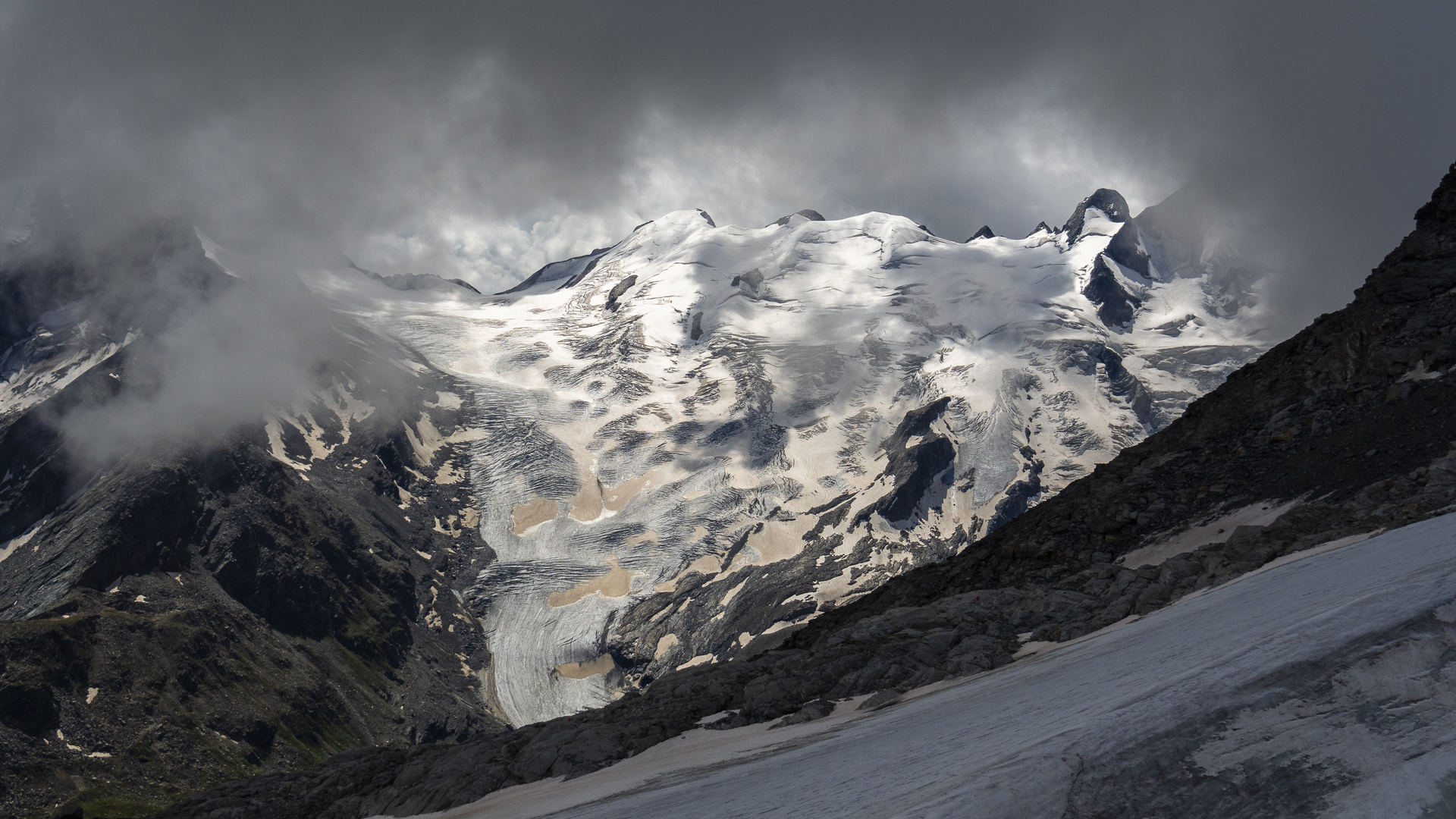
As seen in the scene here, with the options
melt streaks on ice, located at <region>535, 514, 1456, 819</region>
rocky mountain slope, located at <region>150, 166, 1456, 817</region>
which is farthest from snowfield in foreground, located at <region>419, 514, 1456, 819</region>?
rocky mountain slope, located at <region>150, 166, 1456, 817</region>

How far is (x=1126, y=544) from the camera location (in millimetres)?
44500

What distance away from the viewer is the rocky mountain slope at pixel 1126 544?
99.6 ft

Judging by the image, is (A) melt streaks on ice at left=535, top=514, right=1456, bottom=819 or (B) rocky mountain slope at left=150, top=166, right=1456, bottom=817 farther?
(B) rocky mountain slope at left=150, top=166, right=1456, bottom=817

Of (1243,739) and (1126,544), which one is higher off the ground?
(1243,739)

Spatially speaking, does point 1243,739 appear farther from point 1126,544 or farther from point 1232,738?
point 1126,544

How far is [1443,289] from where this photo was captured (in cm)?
4947

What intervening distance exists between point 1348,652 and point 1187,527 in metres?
41.2

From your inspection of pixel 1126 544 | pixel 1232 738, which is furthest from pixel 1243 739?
pixel 1126 544

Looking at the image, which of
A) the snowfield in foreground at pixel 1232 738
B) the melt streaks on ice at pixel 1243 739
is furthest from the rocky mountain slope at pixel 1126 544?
the melt streaks on ice at pixel 1243 739

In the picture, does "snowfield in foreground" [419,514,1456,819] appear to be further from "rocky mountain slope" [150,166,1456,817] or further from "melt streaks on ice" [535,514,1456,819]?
"rocky mountain slope" [150,166,1456,817]

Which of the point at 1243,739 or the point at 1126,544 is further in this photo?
the point at 1126,544

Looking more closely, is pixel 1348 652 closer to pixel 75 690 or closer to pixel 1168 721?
pixel 1168 721

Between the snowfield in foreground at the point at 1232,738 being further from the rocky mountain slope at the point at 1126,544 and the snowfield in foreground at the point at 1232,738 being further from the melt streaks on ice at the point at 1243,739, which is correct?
the rocky mountain slope at the point at 1126,544

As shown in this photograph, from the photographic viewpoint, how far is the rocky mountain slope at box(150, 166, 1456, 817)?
99.6 ft
